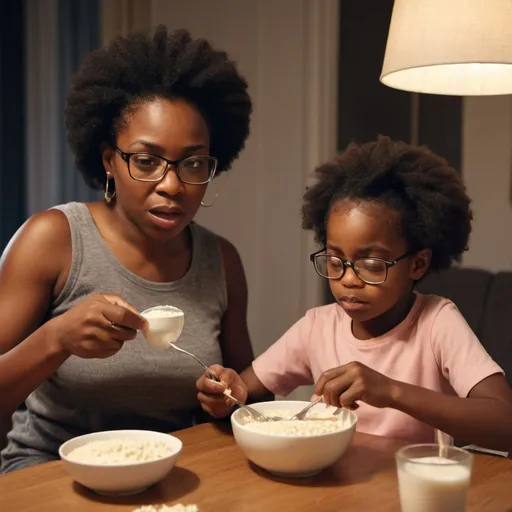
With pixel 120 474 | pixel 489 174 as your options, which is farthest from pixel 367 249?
pixel 489 174

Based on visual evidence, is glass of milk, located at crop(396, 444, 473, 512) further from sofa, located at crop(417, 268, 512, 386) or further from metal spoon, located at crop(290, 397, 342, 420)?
sofa, located at crop(417, 268, 512, 386)

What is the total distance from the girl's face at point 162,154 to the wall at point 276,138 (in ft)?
4.11

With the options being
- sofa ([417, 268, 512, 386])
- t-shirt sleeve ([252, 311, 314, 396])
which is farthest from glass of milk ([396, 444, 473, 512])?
sofa ([417, 268, 512, 386])

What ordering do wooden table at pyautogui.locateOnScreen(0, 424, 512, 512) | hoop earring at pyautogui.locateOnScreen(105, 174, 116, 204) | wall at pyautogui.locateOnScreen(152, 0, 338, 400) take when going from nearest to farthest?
wooden table at pyautogui.locateOnScreen(0, 424, 512, 512)
hoop earring at pyautogui.locateOnScreen(105, 174, 116, 204)
wall at pyautogui.locateOnScreen(152, 0, 338, 400)

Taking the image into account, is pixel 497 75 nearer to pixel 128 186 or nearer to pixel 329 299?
pixel 128 186

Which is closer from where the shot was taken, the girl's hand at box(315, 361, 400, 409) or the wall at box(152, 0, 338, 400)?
the girl's hand at box(315, 361, 400, 409)

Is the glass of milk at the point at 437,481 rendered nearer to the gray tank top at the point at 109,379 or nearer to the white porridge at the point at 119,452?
the white porridge at the point at 119,452

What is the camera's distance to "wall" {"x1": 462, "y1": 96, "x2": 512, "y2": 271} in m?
3.15

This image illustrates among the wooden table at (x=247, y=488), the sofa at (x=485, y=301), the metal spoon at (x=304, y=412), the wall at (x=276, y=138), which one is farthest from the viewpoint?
the wall at (x=276, y=138)

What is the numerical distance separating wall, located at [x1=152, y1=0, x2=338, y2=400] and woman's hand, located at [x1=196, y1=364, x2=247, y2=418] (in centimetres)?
141

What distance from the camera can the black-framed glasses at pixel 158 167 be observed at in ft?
5.38

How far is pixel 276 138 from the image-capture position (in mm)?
3004

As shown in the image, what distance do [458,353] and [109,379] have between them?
0.75 meters

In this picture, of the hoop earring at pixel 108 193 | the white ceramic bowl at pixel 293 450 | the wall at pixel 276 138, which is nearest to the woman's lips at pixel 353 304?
the white ceramic bowl at pixel 293 450
